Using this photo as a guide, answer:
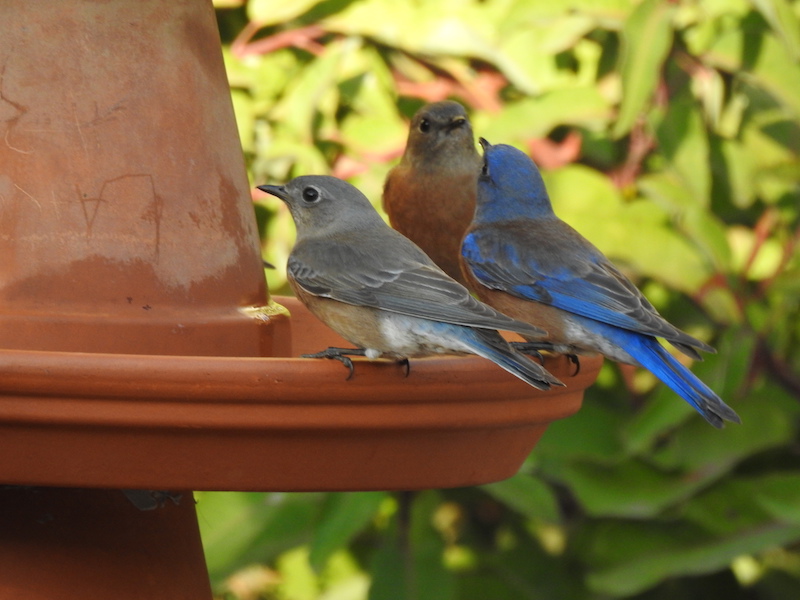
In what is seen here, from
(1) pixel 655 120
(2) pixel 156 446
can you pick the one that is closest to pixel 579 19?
(1) pixel 655 120

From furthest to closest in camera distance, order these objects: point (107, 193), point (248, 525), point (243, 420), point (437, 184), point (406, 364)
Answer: point (437, 184)
point (248, 525)
point (107, 193)
point (406, 364)
point (243, 420)

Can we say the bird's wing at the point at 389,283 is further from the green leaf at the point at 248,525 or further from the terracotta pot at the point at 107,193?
the green leaf at the point at 248,525

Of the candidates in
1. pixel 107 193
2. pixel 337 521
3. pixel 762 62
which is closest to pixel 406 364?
pixel 107 193

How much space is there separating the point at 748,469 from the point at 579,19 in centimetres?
171

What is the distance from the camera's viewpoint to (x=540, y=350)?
295cm

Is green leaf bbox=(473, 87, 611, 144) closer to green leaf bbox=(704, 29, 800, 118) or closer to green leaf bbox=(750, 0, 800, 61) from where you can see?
green leaf bbox=(704, 29, 800, 118)

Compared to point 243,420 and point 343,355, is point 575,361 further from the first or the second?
point 243,420

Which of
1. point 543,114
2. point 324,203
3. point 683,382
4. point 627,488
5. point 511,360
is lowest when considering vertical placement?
point 627,488

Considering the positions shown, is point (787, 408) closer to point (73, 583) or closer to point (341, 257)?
point (341, 257)

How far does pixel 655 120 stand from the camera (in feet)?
12.6

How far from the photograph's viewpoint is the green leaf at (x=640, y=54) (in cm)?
350

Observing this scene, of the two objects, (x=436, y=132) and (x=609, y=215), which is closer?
(x=609, y=215)

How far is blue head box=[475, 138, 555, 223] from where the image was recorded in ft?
12.1

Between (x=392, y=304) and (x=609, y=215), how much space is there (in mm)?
1494
